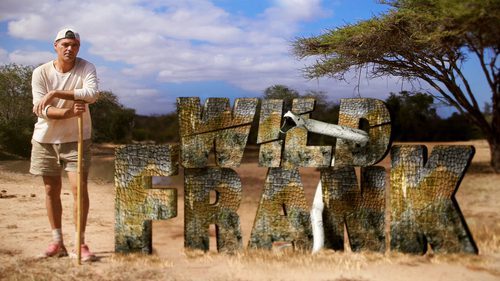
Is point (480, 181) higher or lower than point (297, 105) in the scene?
lower

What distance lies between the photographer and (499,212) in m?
9.66

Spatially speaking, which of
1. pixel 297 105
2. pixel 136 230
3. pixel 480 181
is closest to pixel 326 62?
pixel 480 181

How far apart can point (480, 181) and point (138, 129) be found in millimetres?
11786

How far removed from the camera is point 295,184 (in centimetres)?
544

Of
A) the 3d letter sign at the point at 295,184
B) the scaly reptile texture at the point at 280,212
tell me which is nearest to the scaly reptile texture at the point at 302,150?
the 3d letter sign at the point at 295,184

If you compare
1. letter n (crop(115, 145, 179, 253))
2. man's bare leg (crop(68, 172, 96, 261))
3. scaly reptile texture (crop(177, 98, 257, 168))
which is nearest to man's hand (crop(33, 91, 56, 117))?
man's bare leg (crop(68, 172, 96, 261))

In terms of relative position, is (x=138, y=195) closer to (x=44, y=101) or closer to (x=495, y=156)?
(x=44, y=101)

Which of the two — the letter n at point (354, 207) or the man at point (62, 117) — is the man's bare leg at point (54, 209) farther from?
the letter n at point (354, 207)

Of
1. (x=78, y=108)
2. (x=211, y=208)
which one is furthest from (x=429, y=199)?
(x=78, y=108)

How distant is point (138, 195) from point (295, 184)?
1639 millimetres

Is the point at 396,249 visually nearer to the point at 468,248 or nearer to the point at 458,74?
the point at 468,248

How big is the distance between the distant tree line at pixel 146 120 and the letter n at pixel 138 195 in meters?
1.48

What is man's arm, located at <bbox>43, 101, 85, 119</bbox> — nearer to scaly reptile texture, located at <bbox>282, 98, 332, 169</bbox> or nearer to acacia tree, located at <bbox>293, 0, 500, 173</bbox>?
scaly reptile texture, located at <bbox>282, 98, 332, 169</bbox>

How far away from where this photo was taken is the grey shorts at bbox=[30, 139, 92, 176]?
5035mm
